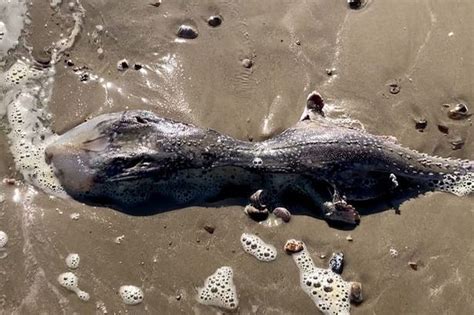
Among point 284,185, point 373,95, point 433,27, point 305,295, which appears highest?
point 433,27

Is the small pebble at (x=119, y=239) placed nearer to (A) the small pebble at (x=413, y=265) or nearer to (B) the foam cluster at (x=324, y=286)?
(B) the foam cluster at (x=324, y=286)

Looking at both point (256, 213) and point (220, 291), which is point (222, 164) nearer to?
point (256, 213)

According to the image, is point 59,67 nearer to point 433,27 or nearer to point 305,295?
point 305,295

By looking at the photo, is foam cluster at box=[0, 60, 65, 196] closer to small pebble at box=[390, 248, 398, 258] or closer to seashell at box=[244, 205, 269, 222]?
seashell at box=[244, 205, 269, 222]

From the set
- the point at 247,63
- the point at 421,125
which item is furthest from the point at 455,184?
the point at 247,63

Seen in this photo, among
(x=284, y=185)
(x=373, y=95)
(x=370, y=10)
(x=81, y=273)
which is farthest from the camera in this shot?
(x=370, y=10)

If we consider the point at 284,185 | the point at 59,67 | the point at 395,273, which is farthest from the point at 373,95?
the point at 59,67
